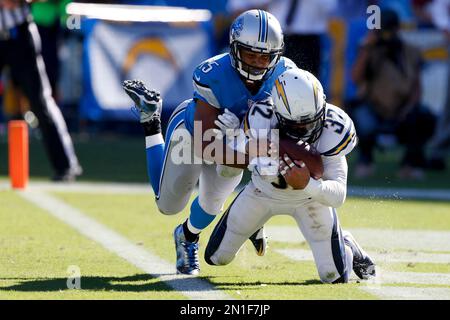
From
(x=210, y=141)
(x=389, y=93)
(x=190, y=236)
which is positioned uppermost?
(x=210, y=141)

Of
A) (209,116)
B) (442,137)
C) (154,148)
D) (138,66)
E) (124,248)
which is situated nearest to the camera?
(209,116)

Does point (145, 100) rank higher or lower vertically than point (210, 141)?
higher

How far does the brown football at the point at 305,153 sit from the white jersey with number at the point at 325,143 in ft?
0.21

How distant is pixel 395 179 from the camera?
36.8 feet

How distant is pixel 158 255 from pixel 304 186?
4.94 feet

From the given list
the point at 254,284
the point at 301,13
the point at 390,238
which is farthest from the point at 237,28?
the point at 301,13

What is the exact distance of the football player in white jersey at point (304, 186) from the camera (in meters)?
5.17

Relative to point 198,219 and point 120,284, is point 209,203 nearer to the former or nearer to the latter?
point 198,219

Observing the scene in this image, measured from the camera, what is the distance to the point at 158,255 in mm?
6395

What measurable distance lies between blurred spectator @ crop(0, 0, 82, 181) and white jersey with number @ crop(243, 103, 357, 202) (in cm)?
469

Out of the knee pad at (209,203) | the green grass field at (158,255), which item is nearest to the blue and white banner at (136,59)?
the green grass field at (158,255)

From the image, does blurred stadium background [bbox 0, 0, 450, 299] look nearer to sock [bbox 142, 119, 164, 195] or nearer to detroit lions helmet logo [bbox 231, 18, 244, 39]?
sock [bbox 142, 119, 164, 195]

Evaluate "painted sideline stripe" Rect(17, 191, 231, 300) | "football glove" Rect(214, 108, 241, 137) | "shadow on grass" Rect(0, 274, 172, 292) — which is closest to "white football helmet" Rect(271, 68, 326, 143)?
"football glove" Rect(214, 108, 241, 137)

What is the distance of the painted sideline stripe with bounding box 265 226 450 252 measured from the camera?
6898 millimetres
